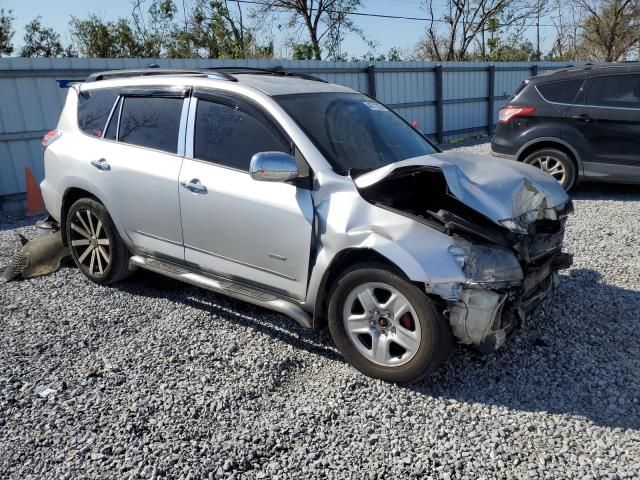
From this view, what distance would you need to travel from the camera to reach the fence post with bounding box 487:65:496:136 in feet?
58.0

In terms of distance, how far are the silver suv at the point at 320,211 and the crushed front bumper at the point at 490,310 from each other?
0.01 meters

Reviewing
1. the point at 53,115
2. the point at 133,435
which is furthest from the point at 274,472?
the point at 53,115

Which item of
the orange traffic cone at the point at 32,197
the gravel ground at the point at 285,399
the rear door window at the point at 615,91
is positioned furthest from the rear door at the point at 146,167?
the rear door window at the point at 615,91

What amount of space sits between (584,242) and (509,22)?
27121 millimetres

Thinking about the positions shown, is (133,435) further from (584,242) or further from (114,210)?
(584,242)

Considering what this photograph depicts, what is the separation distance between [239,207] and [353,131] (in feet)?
3.32

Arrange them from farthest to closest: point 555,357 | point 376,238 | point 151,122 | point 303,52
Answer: point 303,52, point 151,122, point 555,357, point 376,238

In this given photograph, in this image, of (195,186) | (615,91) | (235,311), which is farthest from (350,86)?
(195,186)

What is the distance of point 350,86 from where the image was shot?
45.8 ft

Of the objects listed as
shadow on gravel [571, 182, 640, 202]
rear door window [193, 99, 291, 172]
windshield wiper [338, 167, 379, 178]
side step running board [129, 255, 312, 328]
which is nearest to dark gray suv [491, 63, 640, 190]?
shadow on gravel [571, 182, 640, 202]

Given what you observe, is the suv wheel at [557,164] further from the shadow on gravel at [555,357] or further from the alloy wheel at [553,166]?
the shadow on gravel at [555,357]

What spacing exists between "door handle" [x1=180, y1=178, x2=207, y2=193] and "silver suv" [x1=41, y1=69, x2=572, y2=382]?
0.02m

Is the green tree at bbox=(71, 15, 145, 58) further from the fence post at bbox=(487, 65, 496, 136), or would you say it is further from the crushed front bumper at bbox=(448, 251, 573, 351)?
the crushed front bumper at bbox=(448, 251, 573, 351)

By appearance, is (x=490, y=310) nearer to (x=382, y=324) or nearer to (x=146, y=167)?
(x=382, y=324)
